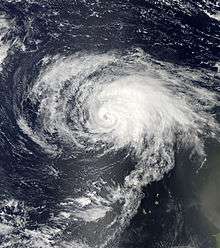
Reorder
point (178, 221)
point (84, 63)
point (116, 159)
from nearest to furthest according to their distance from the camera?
point (178, 221) → point (116, 159) → point (84, 63)

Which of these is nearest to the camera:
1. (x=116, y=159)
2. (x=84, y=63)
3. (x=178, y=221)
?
(x=178, y=221)

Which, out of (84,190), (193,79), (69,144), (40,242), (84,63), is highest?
(193,79)

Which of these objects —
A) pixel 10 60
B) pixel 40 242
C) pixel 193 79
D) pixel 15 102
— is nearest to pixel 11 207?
pixel 40 242

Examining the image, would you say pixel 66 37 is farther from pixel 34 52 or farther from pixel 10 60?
pixel 10 60

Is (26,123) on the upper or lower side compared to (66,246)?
upper

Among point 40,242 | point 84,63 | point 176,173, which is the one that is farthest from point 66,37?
point 40,242

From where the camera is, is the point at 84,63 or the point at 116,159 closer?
the point at 116,159
